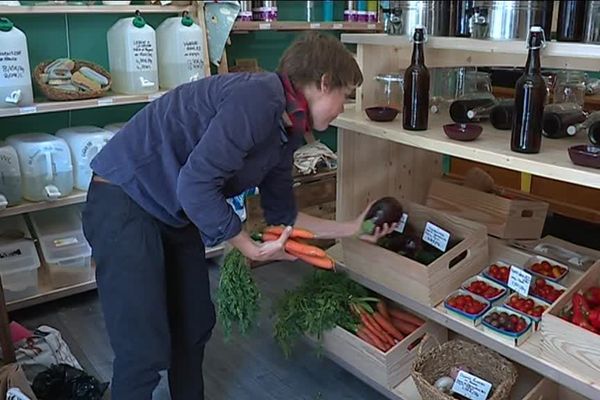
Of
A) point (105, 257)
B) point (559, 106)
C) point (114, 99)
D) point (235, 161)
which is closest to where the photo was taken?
point (235, 161)

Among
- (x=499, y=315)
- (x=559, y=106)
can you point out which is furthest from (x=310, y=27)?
(x=499, y=315)

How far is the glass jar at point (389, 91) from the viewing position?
2113 millimetres

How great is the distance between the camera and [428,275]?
184cm

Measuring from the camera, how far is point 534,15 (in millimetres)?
1710

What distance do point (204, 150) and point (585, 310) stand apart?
1.06 metres

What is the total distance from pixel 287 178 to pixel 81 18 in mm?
1755

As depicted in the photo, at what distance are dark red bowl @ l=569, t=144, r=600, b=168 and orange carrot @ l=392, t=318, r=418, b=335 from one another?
3.08 ft

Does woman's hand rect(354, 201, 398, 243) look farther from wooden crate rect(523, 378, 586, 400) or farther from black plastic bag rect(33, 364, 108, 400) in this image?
black plastic bag rect(33, 364, 108, 400)

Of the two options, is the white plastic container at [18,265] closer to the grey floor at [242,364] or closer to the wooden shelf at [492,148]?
the grey floor at [242,364]

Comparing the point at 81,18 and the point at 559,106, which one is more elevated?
the point at 81,18

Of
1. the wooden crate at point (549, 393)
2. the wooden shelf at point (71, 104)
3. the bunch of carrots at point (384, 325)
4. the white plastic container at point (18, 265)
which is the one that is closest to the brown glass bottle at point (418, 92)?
the bunch of carrots at point (384, 325)

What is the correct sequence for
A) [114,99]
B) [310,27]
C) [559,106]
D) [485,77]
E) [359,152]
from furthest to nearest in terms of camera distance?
[310,27]
[114,99]
[359,152]
[485,77]
[559,106]

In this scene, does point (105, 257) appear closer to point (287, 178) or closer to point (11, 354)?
point (287, 178)

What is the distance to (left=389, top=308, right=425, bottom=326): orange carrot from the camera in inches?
86.4
